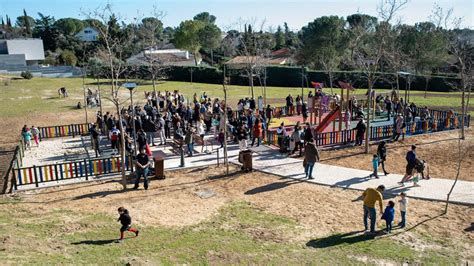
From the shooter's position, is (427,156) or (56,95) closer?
(427,156)

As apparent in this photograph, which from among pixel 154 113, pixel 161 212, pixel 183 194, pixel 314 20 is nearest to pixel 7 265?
pixel 161 212

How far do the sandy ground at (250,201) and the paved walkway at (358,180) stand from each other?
0.57 metres

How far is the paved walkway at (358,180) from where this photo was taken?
47.6ft

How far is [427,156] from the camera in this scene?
19.3m

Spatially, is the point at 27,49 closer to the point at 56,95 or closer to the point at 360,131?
the point at 56,95

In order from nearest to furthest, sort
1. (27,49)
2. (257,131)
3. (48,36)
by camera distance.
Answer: (257,131) → (27,49) → (48,36)

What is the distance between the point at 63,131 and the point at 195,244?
60.7 feet

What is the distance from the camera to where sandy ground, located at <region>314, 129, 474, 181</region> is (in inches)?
686

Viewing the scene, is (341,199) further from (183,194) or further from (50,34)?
(50,34)

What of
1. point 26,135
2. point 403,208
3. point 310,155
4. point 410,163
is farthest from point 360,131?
point 26,135

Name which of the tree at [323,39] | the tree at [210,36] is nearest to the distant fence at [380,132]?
the tree at [323,39]

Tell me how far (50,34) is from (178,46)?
35.1 meters

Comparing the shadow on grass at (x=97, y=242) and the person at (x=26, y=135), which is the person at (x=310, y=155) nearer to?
the shadow on grass at (x=97, y=242)

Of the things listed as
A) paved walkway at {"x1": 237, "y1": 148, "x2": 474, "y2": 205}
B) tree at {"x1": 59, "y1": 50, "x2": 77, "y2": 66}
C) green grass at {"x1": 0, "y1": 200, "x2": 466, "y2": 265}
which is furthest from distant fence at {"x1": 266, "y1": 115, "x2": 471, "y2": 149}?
tree at {"x1": 59, "y1": 50, "x2": 77, "y2": 66}
